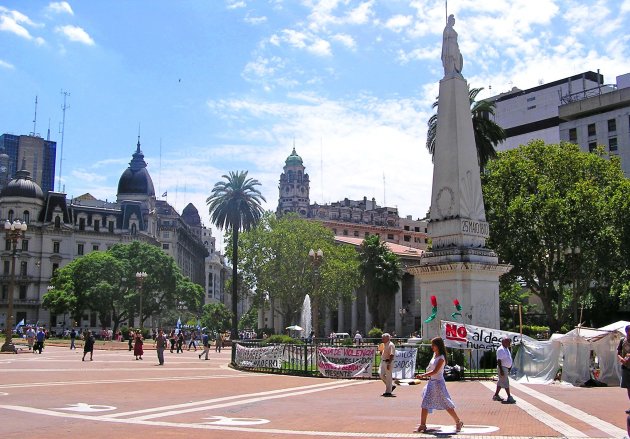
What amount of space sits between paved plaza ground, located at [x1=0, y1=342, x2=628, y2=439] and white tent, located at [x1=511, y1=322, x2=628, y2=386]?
39.3 inches

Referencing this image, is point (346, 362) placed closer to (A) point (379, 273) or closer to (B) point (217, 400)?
(B) point (217, 400)

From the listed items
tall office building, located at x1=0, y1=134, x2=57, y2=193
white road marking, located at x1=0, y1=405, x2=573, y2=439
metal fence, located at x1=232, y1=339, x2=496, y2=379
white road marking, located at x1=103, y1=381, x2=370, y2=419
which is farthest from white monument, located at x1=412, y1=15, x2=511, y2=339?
tall office building, located at x1=0, y1=134, x2=57, y2=193

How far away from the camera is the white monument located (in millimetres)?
25188

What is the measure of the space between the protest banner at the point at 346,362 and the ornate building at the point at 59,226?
258 feet

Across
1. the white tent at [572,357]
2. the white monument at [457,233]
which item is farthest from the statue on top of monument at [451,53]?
the white tent at [572,357]

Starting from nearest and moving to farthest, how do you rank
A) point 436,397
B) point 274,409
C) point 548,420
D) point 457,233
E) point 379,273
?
point 436,397 < point 548,420 < point 274,409 < point 457,233 < point 379,273

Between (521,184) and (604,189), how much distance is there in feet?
19.0

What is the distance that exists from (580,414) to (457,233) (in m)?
13.5

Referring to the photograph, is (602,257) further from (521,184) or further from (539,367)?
(539,367)

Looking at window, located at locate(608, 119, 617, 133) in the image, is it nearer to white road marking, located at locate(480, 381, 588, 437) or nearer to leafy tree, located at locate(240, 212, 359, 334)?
leafy tree, located at locate(240, 212, 359, 334)

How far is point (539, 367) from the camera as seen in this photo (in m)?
20.8

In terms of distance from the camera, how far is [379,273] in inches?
2430

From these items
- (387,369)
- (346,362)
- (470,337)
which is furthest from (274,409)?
(470,337)

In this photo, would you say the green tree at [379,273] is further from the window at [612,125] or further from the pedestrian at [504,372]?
the pedestrian at [504,372]
